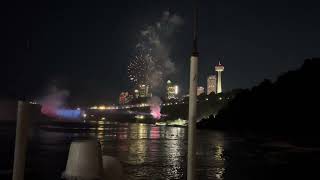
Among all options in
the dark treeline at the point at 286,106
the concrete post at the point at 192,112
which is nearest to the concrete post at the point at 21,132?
the concrete post at the point at 192,112

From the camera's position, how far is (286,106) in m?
130

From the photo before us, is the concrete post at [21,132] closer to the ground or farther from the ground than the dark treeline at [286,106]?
closer to the ground

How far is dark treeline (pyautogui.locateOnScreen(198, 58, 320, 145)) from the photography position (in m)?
119

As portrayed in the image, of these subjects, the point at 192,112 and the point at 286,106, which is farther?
the point at 286,106

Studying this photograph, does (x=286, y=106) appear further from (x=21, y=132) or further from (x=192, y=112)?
(x=21, y=132)

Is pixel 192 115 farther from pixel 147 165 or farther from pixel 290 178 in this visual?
pixel 147 165

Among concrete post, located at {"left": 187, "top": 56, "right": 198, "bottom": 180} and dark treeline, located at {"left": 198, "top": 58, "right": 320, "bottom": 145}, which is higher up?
dark treeline, located at {"left": 198, "top": 58, "right": 320, "bottom": 145}

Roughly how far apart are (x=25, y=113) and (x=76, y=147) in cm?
129

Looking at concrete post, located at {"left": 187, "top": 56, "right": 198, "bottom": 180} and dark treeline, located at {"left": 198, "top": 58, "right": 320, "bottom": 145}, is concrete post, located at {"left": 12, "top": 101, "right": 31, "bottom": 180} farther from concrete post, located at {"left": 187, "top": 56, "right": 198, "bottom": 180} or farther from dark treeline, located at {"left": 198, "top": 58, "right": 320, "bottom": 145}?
dark treeline, located at {"left": 198, "top": 58, "right": 320, "bottom": 145}

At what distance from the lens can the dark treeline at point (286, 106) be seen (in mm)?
119375

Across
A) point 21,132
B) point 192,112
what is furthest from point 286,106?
point 21,132

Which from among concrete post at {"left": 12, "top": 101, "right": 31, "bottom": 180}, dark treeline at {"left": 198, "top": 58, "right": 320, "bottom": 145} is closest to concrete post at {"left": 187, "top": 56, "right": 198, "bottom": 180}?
concrete post at {"left": 12, "top": 101, "right": 31, "bottom": 180}

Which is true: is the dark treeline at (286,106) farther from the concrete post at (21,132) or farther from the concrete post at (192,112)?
the concrete post at (21,132)

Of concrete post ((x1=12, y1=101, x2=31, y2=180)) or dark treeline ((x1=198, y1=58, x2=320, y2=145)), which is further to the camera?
dark treeline ((x1=198, y1=58, x2=320, y2=145))
